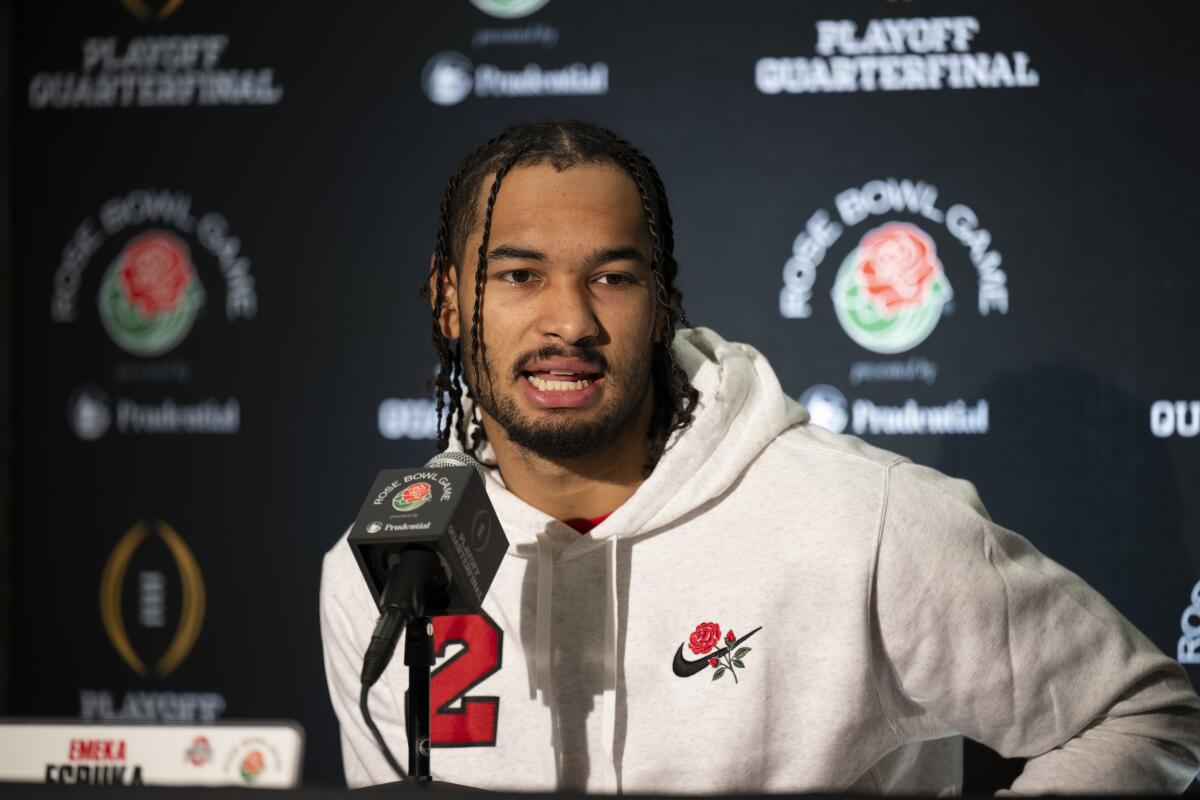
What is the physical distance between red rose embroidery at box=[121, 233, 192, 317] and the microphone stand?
1.84 metres

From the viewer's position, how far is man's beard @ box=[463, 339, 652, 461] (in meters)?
1.48

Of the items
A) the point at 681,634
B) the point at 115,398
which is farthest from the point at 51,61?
the point at 681,634

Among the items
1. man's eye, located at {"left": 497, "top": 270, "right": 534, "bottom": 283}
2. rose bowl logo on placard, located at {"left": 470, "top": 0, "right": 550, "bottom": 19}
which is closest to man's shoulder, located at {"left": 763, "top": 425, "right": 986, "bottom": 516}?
man's eye, located at {"left": 497, "top": 270, "right": 534, "bottom": 283}

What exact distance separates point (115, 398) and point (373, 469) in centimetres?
59

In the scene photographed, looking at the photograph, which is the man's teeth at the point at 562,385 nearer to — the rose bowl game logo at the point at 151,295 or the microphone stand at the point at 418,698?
the microphone stand at the point at 418,698

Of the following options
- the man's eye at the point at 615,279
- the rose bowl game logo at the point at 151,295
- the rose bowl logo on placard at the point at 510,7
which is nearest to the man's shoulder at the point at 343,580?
the man's eye at the point at 615,279

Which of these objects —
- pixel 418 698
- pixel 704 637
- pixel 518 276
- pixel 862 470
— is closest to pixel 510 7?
pixel 518 276

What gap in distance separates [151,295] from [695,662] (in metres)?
1.68

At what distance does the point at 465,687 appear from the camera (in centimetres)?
154

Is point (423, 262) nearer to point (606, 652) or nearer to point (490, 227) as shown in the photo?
point (490, 227)

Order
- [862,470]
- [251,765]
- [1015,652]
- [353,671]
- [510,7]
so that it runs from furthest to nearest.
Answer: [510,7], [353,671], [862,470], [1015,652], [251,765]

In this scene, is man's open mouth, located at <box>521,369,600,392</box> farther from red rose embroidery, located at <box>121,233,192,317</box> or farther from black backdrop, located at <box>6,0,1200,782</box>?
red rose embroidery, located at <box>121,233,192,317</box>

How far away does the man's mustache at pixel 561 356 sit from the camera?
57.7 inches

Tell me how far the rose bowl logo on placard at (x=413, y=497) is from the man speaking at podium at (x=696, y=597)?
448 mm
